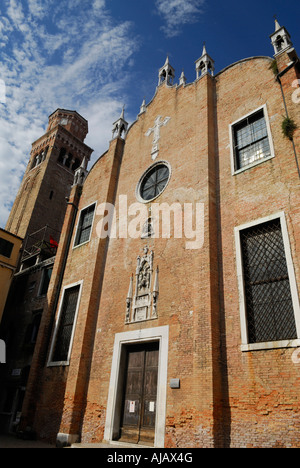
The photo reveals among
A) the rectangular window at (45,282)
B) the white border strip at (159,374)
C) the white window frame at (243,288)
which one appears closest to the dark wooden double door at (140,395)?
the white border strip at (159,374)

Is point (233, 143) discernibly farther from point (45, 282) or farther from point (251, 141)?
point (45, 282)

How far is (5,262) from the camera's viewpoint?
68.2 feet

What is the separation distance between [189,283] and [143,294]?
79.9 inches

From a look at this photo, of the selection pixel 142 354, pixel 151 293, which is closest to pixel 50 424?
pixel 142 354

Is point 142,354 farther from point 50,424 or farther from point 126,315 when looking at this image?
point 50,424

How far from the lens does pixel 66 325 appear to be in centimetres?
1436

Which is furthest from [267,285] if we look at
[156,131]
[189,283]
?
[156,131]

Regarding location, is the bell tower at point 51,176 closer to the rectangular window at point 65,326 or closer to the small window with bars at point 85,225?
the small window with bars at point 85,225

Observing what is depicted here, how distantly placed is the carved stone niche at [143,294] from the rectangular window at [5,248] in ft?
39.6

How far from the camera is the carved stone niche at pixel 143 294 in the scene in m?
11.1

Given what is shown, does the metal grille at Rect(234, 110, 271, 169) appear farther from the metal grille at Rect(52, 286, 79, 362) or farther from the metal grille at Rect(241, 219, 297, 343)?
the metal grille at Rect(52, 286, 79, 362)

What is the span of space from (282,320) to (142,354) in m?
4.98
